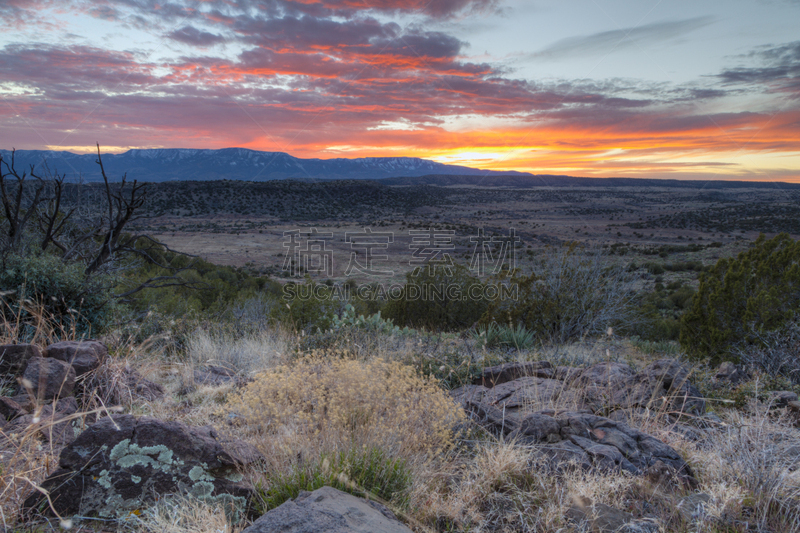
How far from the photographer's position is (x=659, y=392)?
→ 4.52 m

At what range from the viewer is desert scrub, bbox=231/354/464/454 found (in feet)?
9.22

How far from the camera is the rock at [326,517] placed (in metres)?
1.79

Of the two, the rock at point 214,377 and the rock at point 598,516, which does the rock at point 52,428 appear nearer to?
the rock at point 214,377

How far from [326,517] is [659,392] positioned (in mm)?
4174

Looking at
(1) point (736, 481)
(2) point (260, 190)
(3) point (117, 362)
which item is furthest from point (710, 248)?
(2) point (260, 190)

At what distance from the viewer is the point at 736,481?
8.98ft

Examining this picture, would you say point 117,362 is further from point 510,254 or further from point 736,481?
point 510,254

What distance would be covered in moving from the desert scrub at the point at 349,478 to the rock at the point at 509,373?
2.72m

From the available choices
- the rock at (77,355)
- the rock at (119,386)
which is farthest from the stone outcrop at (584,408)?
the rock at (77,355)

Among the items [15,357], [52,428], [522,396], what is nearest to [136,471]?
[52,428]

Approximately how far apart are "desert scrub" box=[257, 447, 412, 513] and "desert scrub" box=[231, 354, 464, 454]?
176 millimetres

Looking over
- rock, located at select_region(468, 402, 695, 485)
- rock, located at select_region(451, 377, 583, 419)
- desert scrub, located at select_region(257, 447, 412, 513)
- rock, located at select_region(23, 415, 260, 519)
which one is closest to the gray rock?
rock, located at select_region(468, 402, 695, 485)

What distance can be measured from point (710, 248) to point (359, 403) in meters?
41.7

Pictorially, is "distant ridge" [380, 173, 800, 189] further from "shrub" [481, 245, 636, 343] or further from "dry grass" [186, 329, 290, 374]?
"dry grass" [186, 329, 290, 374]
